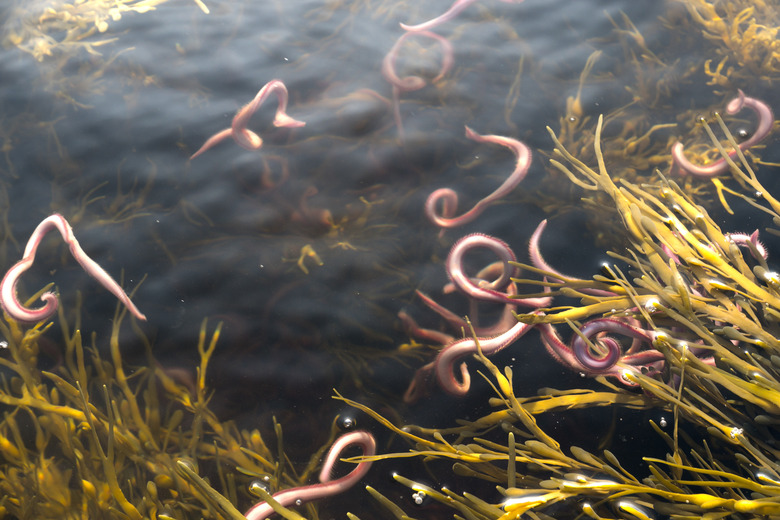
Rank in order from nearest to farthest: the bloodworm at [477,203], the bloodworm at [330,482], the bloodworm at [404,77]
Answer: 1. the bloodworm at [330,482]
2. the bloodworm at [477,203]
3. the bloodworm at [404,77]

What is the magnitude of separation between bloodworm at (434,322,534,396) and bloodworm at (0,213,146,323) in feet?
1.37

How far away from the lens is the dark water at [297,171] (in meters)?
0.73

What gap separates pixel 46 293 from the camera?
764 mm

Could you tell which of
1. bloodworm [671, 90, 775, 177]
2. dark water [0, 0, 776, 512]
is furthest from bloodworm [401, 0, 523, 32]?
bloodworm [671, 90, 775, 177]

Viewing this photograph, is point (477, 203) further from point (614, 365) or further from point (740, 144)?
point (740, 144)

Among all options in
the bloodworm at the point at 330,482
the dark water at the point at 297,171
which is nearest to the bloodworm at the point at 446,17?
the dark water at the point at 297,171

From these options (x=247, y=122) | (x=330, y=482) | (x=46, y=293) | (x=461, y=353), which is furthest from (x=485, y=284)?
(x=46, y=293)

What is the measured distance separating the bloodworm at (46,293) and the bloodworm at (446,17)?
0.70m

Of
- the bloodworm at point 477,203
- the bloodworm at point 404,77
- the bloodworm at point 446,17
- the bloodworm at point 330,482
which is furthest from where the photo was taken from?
the bloodworm at point 446,17

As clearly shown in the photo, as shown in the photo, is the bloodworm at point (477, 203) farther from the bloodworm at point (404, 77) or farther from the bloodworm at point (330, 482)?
the bloodworm at point (330, 482)

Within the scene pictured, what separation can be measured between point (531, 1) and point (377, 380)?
0.83m

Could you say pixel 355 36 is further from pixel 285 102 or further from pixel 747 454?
pixel 747 454

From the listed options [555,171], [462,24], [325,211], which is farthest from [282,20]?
[555,171]

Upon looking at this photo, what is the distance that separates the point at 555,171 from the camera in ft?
2.81
